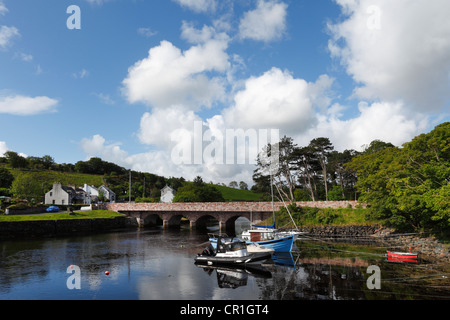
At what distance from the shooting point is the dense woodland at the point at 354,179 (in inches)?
1417

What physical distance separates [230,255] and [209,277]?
16.4 feet

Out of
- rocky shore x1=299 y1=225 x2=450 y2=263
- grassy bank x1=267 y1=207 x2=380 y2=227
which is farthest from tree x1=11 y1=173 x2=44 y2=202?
rocky shore x1=299 y1=225 x2=450 y2=263

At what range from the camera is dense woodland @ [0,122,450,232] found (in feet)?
118

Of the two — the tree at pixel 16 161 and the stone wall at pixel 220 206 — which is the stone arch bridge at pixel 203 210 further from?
the tree at pixel 16 161

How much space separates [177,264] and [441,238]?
34.4 meters

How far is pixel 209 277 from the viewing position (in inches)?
1066

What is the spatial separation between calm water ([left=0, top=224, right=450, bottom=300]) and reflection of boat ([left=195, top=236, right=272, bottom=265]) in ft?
4.06

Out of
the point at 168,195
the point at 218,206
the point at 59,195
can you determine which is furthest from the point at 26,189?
the point at 168,195

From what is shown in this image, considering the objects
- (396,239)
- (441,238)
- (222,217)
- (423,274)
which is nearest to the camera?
(423,274)

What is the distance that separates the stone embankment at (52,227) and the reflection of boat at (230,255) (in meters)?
43.6

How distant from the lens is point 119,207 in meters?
84.1

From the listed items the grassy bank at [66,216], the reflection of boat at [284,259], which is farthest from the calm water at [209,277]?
the grassy bank at [66,216]
